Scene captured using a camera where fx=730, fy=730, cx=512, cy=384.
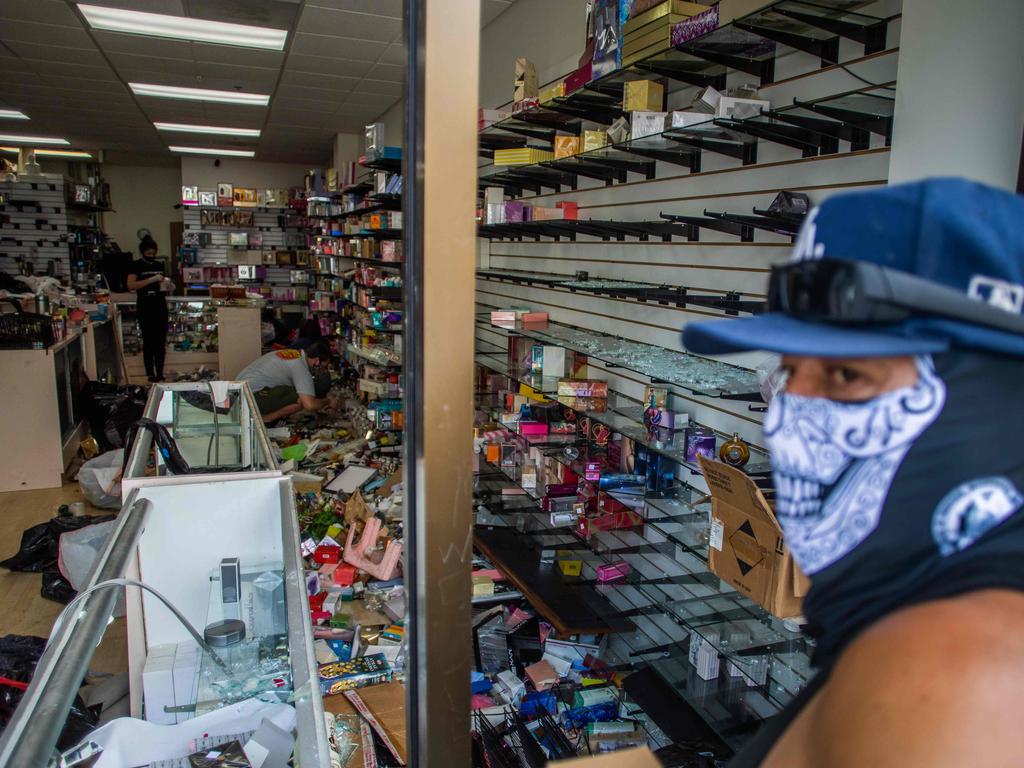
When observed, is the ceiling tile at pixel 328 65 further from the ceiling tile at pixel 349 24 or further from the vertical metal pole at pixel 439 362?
the vertical metal pole at pixel 439 362

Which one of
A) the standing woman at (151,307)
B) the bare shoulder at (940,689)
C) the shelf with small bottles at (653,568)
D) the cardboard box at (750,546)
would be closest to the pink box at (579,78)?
the shelf with small bottles at (653,568)

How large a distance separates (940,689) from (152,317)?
11432 millimetres

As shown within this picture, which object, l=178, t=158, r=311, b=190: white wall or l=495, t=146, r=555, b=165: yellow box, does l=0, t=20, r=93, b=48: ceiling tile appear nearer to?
l=495, t=146, r=555, b=165: yellow box

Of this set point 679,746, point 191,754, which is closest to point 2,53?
point 191,754

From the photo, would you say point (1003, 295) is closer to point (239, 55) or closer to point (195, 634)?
point (195, 634)

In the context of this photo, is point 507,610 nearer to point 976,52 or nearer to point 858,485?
point 976,52

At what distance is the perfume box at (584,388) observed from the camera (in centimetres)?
373

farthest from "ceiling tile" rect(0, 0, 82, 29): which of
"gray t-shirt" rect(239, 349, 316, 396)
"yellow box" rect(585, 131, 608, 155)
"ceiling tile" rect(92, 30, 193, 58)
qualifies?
"yellow box" rect(585, 131, 608, 155)

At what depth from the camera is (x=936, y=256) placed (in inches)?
19.7

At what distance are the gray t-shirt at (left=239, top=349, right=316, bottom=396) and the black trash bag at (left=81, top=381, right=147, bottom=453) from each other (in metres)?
1.07

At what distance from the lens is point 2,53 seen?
694cm

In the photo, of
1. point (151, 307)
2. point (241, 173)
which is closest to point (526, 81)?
point (151, 307)

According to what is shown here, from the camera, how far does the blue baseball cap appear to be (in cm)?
Answer: 49

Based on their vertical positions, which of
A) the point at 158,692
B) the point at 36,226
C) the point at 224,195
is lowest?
the point at 158,692
